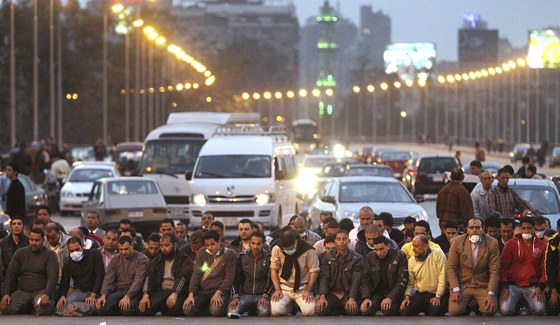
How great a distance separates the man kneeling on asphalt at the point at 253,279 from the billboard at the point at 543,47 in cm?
9218

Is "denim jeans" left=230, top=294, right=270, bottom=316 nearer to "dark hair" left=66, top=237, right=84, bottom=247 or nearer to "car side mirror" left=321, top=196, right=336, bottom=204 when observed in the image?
"dark hair" left=66, top=237, right=84, bottom=247

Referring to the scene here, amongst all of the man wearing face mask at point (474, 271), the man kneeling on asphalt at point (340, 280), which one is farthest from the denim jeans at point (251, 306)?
the man wearing face mask at point (474, 271)

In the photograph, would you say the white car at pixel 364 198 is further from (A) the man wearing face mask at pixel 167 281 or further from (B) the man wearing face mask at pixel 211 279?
(B) the man wearing face mask at pixel 211 279

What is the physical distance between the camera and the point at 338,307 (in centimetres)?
1914

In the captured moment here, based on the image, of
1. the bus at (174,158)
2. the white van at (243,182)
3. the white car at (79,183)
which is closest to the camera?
the white van at (243,182)

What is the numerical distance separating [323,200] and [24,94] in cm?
7956

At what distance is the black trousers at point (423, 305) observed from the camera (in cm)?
1886

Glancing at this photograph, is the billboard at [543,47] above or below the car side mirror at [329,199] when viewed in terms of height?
above

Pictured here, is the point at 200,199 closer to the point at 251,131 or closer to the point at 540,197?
the point at 251,131

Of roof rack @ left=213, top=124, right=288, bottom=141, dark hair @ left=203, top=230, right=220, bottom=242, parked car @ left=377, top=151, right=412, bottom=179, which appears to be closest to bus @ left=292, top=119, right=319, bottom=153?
parked car @ left=377, top=151, right=412, bottom=179

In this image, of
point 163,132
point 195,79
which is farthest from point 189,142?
point 195,79

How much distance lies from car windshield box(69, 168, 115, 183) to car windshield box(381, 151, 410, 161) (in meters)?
26.4

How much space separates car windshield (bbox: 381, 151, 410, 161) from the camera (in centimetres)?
6956

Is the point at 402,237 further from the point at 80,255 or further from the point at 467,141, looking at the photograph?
the point at 467,141
